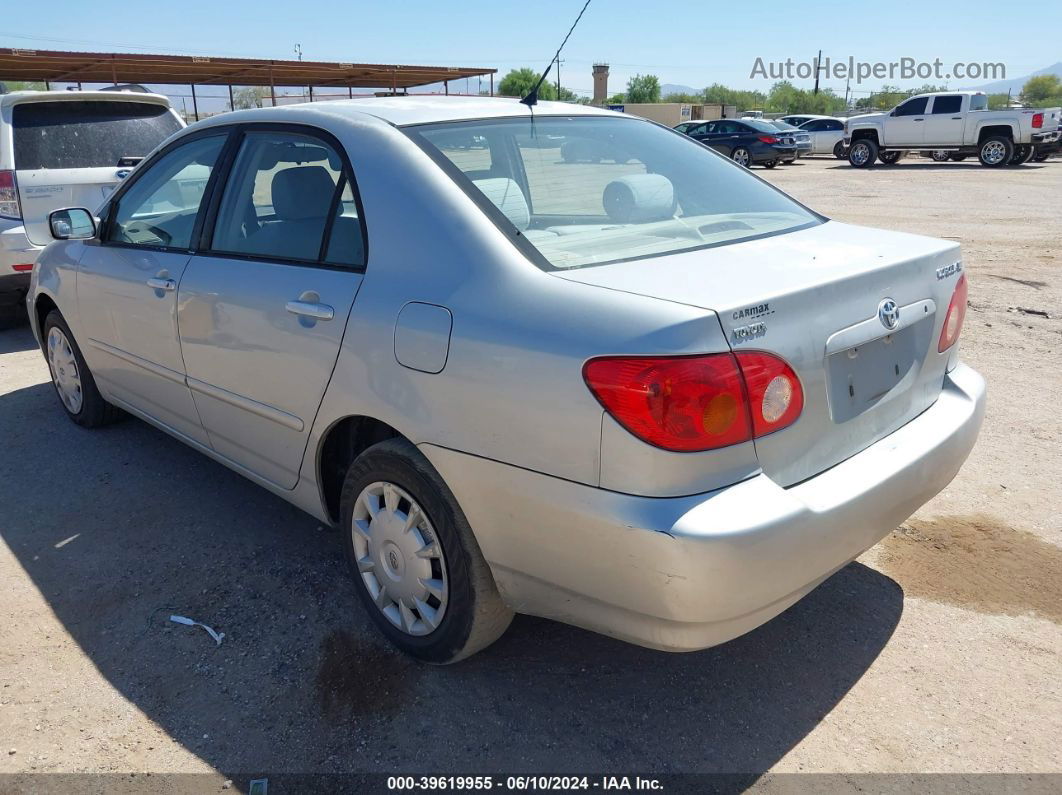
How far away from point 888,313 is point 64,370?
4.46 meters

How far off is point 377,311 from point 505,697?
126 cm

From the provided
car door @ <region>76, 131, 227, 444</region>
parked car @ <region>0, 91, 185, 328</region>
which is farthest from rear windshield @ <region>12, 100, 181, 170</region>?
car door @ <region>76, 131, 227, 444</region>

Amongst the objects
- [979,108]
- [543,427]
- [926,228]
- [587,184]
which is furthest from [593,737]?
[979,108]

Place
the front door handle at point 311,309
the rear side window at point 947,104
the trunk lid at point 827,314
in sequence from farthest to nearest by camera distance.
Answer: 1. the rear side window at point 947,104
2. the front door handle at point 311,309
3. the trunk lid at point 827,314

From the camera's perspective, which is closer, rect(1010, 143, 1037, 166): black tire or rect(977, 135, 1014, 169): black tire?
rect(977, 135, 1014, 169): black tire

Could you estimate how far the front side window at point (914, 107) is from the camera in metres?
24.5

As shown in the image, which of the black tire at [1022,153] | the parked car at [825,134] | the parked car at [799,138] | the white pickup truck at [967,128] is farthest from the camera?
the parked car at [825,134]

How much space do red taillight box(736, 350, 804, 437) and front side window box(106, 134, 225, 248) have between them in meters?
2.50

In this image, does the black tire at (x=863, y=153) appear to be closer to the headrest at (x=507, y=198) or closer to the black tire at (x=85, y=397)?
the black tire at (x=85, y=397)

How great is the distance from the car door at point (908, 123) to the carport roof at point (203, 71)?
11636 millimetres

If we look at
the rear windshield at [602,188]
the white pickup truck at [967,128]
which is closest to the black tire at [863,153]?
the white pickup truck at [967,128]

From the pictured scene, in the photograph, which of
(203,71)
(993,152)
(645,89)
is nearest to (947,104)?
(993,152)

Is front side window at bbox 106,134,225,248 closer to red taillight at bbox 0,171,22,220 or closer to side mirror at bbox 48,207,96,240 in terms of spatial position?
side mirror at bbox 48,207,96,240

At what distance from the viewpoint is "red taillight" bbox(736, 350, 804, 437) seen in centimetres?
213
